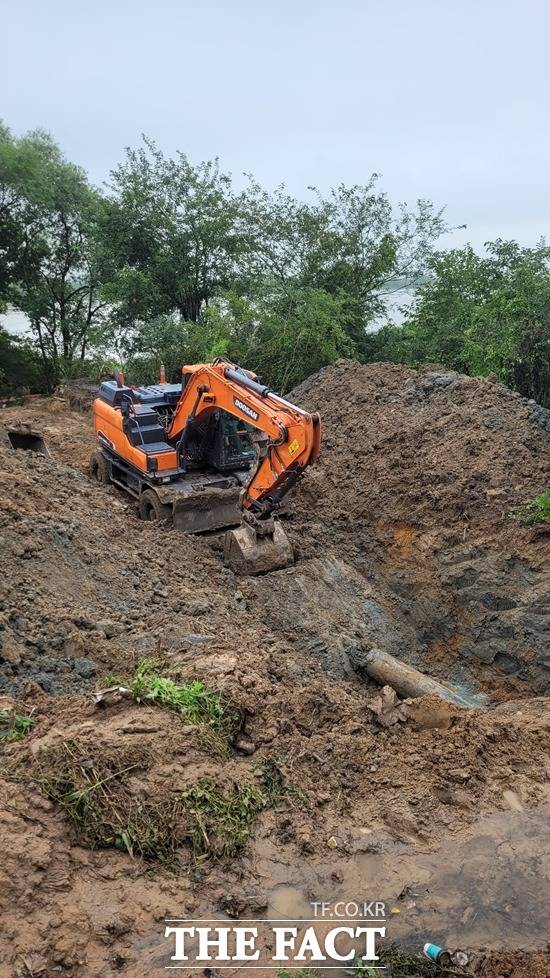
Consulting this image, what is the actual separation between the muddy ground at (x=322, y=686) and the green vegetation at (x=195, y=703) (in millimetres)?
93

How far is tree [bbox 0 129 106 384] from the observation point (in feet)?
64.1

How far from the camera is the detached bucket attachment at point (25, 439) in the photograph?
12766 mm

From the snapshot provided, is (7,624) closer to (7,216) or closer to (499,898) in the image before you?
(499,898)

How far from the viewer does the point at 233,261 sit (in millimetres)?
19781

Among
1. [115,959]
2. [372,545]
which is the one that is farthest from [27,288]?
[115,959]

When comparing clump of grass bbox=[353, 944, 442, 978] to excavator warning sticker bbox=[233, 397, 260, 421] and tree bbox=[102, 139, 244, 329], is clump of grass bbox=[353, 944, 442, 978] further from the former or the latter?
tree bbox=[102, 139, 244, 329]

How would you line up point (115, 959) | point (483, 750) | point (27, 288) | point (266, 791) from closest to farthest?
point (115, 959), point (266, 791), point (483, 750), point (27, 288)

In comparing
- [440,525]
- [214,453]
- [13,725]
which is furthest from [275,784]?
[214,453]

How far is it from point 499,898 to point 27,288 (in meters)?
20.8

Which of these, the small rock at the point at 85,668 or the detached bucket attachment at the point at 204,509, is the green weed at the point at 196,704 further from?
the detached bucket attachment at the point at 204,509

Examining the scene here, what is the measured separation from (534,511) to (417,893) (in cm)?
602

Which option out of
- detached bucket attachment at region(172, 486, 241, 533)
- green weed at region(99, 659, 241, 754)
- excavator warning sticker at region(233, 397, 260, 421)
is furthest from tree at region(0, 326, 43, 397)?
green weed at region(99, 659, 241, 754)

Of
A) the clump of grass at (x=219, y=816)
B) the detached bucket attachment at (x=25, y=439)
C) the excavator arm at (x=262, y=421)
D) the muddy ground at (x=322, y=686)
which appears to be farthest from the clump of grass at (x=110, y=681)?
the detached bucket attachment at (x=25, y=439)

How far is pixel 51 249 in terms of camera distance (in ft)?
70.3
